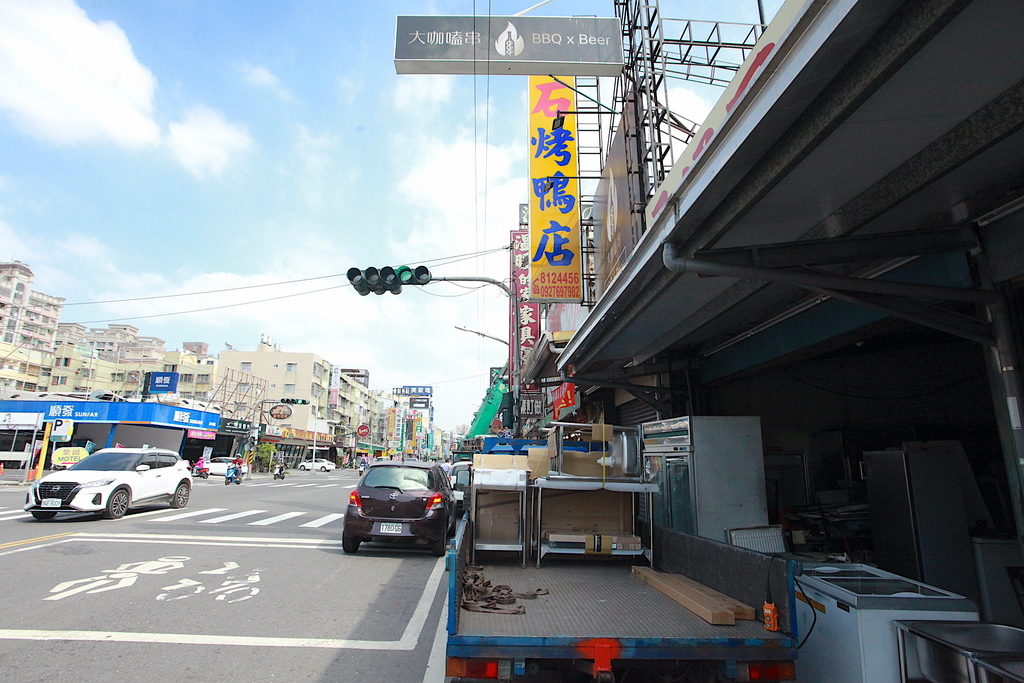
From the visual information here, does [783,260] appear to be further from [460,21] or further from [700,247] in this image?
[460,21]

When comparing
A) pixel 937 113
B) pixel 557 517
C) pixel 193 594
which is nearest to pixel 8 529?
pixel 193 594

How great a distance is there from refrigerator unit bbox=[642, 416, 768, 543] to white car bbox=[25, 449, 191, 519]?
39.9 feet

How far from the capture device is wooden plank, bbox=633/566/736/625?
3.58 metres

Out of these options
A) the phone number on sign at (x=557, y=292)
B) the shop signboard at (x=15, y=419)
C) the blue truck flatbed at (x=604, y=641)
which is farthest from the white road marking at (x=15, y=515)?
the shop signboard at (x=15, y=419)

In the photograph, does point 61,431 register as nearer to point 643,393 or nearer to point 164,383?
point 164,383

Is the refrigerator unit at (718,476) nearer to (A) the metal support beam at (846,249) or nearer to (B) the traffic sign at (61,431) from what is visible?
(A) the metal support beam at (846,249)

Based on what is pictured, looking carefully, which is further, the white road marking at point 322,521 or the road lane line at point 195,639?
the white road marking at point 322,521

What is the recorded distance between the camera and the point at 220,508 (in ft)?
52.9

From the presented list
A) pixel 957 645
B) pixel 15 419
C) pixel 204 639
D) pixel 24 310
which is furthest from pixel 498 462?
pixel 24 310

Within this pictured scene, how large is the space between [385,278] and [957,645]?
1018cm

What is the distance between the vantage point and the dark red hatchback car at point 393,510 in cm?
946

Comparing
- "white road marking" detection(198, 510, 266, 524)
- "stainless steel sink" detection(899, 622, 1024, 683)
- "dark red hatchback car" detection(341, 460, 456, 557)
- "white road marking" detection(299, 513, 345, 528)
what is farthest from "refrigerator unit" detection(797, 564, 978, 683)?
"white road marking" detection(198, 510, 266, 524)

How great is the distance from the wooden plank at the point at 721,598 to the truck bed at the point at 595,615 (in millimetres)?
67

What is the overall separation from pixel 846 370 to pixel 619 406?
6.18 meters
